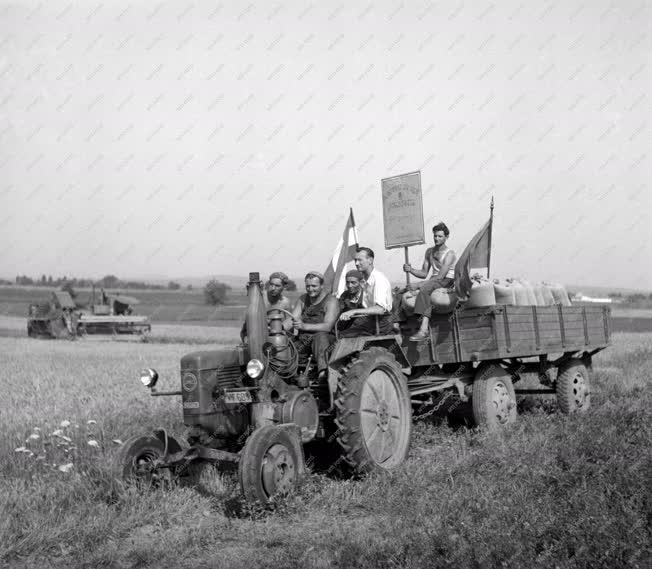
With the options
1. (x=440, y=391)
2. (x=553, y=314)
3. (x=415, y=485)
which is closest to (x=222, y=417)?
(x=415, y=485)

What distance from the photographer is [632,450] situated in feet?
20.3

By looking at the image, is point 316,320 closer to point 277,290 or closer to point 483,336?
point 277,290

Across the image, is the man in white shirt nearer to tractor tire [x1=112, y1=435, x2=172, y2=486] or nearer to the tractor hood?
the tractor hood

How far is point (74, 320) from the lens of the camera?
35.1 metres

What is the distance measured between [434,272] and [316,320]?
221 centimetres

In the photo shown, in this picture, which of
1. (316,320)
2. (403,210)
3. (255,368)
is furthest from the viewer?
(403,210)

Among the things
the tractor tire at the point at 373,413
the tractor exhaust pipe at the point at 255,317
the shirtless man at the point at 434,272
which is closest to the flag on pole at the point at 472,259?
the shirtless man at the point at 434,272

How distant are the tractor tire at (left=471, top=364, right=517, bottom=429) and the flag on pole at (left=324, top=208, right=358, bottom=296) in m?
1.98

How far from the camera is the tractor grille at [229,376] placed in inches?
227

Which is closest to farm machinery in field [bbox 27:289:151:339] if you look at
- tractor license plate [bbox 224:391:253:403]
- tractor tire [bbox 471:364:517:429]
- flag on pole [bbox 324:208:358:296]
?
flag on pole [bbox 324:208:358:296]

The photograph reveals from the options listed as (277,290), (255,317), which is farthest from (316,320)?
(255,317)

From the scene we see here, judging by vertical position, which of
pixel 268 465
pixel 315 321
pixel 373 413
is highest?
pixel 315 321

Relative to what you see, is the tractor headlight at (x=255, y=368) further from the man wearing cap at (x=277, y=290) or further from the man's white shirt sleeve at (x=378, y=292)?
the man's white shirt sleeve at (x=378, y=292)

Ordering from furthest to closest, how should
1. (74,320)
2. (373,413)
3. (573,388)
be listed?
(74,320) < (573,388) < (373,413)
